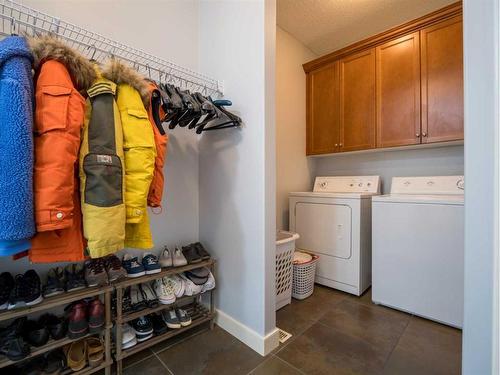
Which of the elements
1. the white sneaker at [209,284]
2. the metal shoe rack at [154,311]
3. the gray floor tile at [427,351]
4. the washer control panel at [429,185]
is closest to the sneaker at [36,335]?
the metal shoe rack at [154,311]

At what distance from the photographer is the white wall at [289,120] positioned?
93.0 inches

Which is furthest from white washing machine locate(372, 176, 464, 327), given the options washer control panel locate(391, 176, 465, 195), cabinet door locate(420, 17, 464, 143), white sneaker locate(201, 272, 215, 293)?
white sneaker locate(201, 272, 215, 293)

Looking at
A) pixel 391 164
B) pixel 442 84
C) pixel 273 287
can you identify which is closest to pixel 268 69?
pixel 273 287

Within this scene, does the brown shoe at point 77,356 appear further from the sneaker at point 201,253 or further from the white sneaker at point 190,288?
the sneaker at point 201,253

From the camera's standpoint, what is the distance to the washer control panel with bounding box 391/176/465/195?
185 cm

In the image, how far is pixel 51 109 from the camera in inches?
29.5

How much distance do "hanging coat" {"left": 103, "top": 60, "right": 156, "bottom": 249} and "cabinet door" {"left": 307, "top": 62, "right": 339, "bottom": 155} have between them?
201 centimetres

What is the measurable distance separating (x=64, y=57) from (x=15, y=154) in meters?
0.42

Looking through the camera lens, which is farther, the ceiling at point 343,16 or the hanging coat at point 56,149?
the ceiling at point 343,16

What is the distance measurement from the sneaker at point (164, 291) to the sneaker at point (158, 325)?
16 centimetres

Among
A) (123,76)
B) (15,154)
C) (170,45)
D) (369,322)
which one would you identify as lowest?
(369,322)

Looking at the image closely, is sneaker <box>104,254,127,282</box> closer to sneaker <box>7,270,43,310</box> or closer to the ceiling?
sneaker <box>7,270,43,310</box>

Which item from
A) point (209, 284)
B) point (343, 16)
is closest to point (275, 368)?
point (209, 284)

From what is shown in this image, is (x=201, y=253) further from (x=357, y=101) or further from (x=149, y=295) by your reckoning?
(x=357, y=101)
